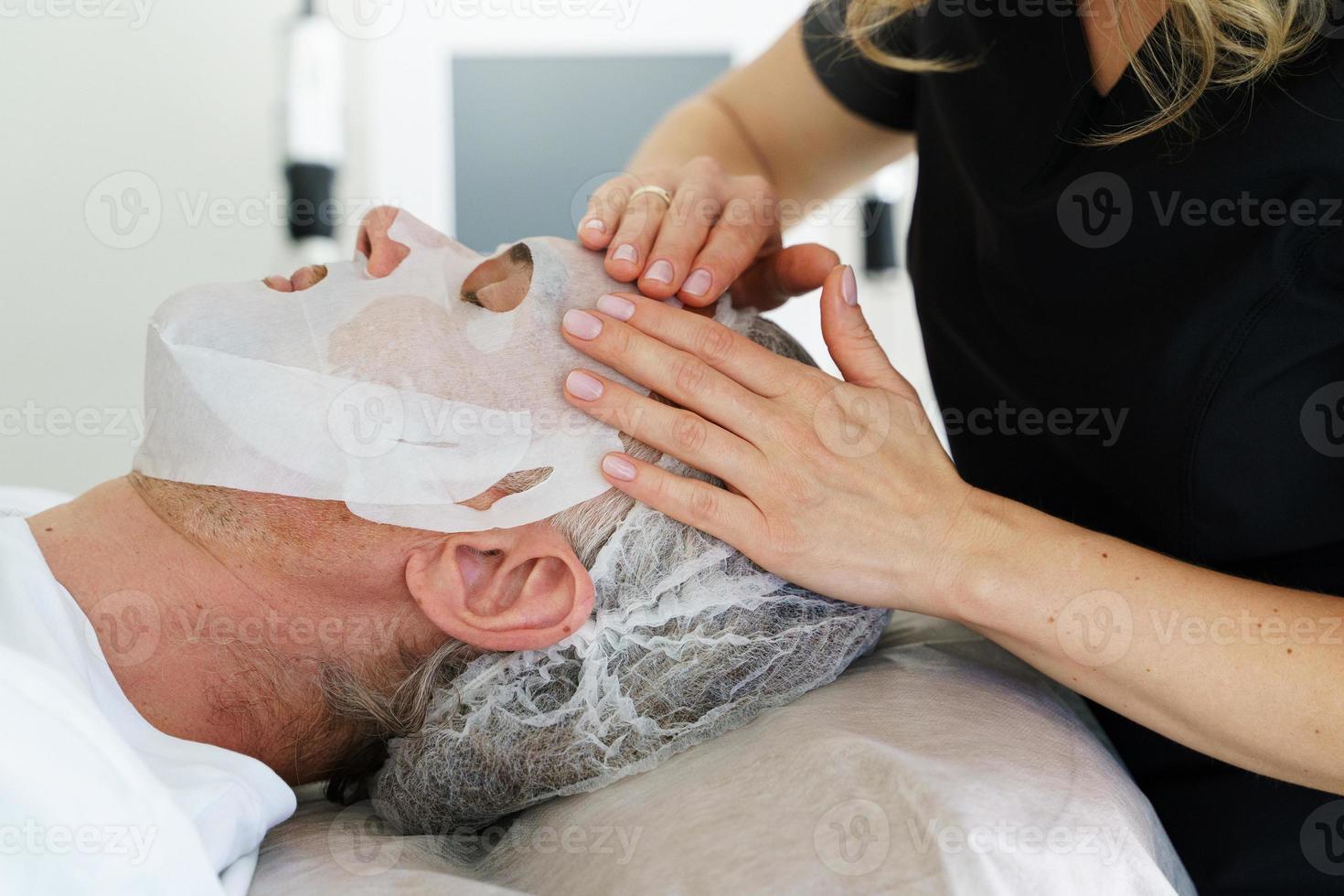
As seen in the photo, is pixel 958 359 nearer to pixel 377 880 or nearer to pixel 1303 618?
pixel 1303 618

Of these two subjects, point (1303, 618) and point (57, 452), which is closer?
point (1303, 618)

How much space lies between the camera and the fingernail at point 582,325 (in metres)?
0.86

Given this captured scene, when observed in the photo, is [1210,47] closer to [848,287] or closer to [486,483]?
[848,287]

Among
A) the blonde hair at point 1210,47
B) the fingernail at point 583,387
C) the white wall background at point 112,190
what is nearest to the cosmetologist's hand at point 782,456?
the fingernail at point 583,387

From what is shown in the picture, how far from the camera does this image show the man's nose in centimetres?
96

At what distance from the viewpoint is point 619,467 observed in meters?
0.83

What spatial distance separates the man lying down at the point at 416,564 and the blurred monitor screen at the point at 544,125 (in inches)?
74.6

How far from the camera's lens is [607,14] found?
2.77m

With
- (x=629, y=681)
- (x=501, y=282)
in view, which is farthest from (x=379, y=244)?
(x=629, y=681)

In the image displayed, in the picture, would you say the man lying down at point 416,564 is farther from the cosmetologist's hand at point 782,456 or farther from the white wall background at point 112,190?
the white wall background at point 112,190

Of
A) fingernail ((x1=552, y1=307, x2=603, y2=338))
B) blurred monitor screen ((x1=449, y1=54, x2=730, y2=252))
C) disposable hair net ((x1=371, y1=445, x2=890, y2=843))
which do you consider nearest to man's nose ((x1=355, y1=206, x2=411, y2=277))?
fingernail ((x1=552, y1=307, x2=603, y2=338))

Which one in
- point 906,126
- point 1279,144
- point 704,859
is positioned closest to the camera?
point 704,859

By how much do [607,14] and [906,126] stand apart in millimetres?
1677

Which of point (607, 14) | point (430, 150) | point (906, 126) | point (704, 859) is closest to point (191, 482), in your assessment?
point (704, 859)
